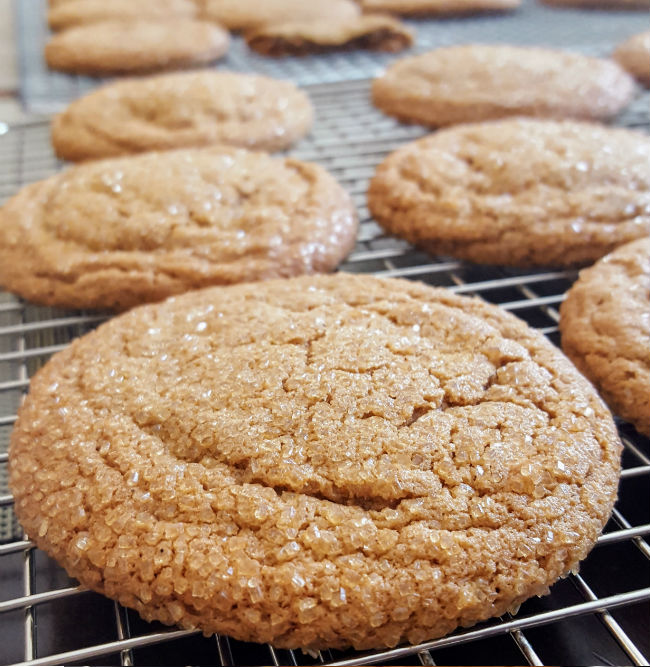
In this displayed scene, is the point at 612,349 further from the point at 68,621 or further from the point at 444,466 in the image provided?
the point at 68,621

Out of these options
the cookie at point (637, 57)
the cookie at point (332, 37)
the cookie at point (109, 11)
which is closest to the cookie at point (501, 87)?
the cookie at point (637, 57)

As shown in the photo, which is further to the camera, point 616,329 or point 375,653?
point 616,329

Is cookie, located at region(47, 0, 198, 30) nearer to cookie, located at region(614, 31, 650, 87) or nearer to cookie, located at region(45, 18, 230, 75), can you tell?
cookie, located at region(45, 18, 230, 75)

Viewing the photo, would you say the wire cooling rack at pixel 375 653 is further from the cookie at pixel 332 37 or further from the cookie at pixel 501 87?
the cookie at pixel 332 37

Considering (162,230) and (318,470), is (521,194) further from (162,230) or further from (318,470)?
(318,470)

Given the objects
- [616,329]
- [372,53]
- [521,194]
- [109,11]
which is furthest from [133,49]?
[616,329]
